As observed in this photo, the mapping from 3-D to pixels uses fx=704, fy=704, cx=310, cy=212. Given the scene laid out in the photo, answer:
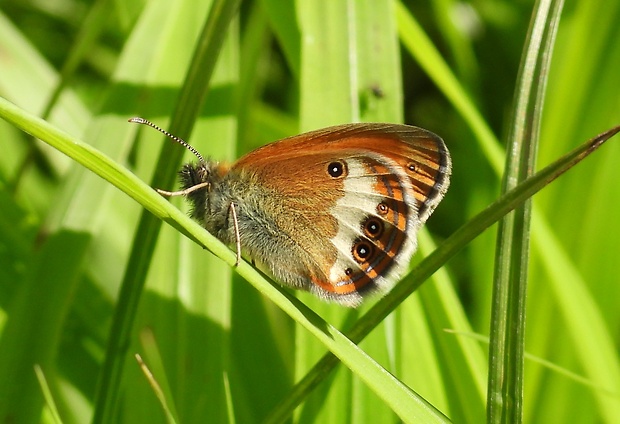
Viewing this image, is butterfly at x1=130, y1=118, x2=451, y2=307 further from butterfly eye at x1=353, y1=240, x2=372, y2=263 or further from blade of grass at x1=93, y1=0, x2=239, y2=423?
blade of grass at x1=93, y1=0, x2=239, y2=423

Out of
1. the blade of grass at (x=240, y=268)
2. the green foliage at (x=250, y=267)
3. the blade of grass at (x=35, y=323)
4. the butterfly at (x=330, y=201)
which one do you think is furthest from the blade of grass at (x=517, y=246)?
the blade of grass at (x=35, y=323)

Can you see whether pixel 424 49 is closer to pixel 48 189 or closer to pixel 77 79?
pixel 48 189

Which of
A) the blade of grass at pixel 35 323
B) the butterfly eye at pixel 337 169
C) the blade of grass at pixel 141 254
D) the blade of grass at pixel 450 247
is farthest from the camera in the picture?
the butterfly eye at pixel 337 169

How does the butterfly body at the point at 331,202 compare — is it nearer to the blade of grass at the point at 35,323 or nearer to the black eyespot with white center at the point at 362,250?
the black eyespot with white center at the point at 362,250

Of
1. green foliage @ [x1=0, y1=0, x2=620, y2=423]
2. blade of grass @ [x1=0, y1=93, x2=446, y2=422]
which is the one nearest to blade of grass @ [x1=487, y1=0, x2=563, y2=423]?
green foliage @ [x1=0, y1=0, x2=620, y2=423]

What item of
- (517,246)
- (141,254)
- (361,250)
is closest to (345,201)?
(361,250)

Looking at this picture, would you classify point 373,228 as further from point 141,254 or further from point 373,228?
point 141,254
